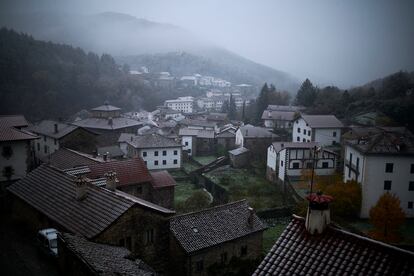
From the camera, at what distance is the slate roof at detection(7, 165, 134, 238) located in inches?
645

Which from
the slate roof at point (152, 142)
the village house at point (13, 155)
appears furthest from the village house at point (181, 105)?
the village house at point (13, 155)

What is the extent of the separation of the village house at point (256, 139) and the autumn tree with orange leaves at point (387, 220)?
29960 millimetres

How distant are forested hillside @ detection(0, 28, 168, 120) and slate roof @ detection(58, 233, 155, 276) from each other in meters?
86.0

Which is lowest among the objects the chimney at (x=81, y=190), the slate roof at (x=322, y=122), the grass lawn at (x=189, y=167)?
the grass lawn at (x=189, y=167)

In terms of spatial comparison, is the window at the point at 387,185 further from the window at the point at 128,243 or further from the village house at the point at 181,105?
the village house at the point at 181,105

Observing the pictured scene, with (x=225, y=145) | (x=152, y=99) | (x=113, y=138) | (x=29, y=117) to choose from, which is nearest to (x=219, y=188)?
(x=225, y=145)

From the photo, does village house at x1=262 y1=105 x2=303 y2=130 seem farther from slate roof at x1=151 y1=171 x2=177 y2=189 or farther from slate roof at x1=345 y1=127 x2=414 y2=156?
slate roof at x1=151 y1=171 x2=177 y2=189

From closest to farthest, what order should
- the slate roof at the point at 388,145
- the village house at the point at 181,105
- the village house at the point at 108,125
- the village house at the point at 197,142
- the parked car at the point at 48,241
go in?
the parked car at the point at 48,241, the slate roof at the point at 388,145, the village house at the point at 197,142, the village house at the point at 108,125, the village house at the point at 181,105

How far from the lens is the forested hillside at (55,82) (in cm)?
9406

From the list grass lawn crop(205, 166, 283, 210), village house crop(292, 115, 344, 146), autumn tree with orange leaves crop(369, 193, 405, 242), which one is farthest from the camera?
village house crop(292, 115, 344, 146)

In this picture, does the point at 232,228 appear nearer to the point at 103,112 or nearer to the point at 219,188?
the point at 219,188

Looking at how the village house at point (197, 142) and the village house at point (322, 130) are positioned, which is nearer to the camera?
the village house at point (322, 130)

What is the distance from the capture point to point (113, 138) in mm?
69312

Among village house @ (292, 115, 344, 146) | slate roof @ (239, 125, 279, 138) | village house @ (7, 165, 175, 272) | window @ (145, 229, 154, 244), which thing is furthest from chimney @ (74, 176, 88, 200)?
slate roof @ (239, 125, 279, 138)
